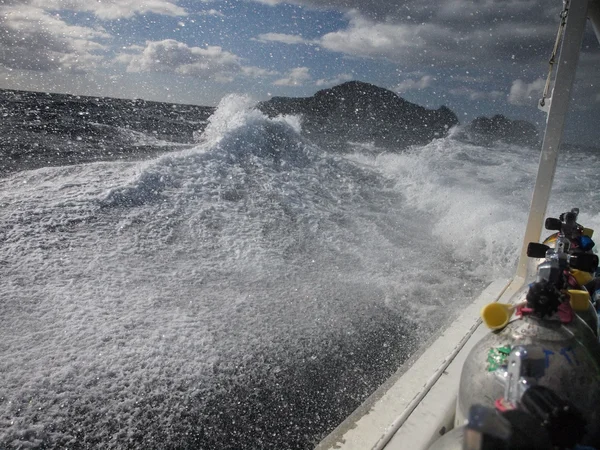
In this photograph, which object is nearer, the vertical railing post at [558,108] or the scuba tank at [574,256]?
the scuba tank at [574,256]

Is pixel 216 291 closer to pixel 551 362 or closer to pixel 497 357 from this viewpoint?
pixel 497 357

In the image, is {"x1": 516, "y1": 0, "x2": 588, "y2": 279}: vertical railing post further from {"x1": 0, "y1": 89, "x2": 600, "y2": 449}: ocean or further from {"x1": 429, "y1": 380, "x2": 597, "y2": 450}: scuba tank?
{"x1": 429, "y1": 380, "x2": 597, "y2": 450}: scuba tank

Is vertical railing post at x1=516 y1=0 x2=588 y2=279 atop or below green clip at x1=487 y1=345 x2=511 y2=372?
atop

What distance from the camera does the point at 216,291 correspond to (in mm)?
3771

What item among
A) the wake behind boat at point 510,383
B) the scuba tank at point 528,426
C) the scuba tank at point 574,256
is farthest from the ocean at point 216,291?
the scuba tank at point 528,426

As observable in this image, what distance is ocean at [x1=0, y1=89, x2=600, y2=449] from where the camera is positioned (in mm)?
2434

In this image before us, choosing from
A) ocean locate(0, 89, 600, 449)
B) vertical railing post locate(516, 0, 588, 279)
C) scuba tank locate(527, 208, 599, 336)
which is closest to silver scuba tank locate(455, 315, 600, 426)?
scuba tank locate(527, 208, 599, 336)

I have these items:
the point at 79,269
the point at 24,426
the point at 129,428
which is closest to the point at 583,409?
the point at 129,428

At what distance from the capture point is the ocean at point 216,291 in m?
2.43

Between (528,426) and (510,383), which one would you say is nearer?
(528,426)

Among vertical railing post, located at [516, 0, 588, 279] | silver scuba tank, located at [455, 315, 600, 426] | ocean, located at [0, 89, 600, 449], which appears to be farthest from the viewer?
vertical railing post, located at [516, 0, 588, 279]

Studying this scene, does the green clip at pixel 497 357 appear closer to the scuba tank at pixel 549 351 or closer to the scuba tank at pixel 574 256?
the scuba tank at pixel 549 351

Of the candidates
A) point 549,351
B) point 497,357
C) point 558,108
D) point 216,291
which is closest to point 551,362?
point 549,351

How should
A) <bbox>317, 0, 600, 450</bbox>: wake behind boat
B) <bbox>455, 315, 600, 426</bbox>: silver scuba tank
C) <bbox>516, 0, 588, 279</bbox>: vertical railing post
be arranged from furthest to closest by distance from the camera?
<bbox>516, 0, 588, 279</bbox>: vertical railing post < <bbox>455, 315, 600, 426</bbox>: silver scuba tank < <bbox>317, 0, 600, 450</bbox>: wake behind boat
